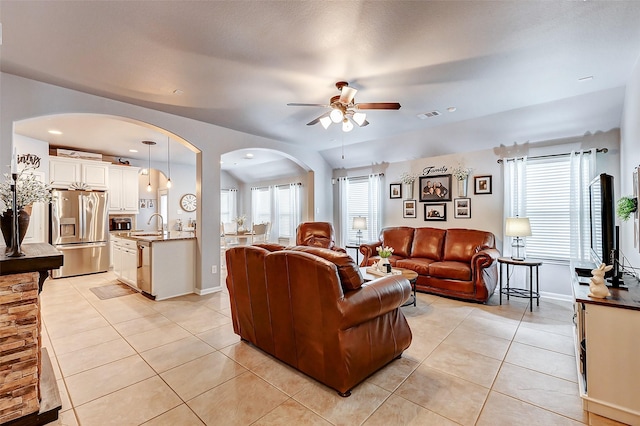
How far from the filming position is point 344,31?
228 cm

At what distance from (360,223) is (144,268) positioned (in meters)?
4.10

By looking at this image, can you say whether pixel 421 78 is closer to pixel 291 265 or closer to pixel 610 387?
pixel 291 265

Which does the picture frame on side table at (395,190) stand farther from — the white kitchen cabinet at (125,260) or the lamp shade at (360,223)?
the white kitchen cabinet at (125,260)

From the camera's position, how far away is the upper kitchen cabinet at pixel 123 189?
21.6 feet

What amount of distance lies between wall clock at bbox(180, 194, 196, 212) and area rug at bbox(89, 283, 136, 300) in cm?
328

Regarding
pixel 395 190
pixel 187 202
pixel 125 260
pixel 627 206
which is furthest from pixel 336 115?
pixel 187 202

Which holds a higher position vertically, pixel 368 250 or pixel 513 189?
pixel 513 189

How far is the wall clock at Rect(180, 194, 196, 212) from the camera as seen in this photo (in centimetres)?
812

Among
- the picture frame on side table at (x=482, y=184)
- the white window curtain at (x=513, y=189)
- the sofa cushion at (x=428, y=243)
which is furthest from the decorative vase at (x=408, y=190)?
the white window curtain at (x=513, y=189)

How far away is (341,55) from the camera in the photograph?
2621 mm

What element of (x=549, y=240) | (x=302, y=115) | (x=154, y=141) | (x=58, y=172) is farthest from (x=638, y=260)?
(x=58, y=172)

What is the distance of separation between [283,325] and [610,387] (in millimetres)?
2230

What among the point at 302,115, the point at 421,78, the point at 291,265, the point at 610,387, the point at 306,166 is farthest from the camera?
the point at 306,166

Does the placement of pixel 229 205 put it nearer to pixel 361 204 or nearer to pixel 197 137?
pixel 361 204
